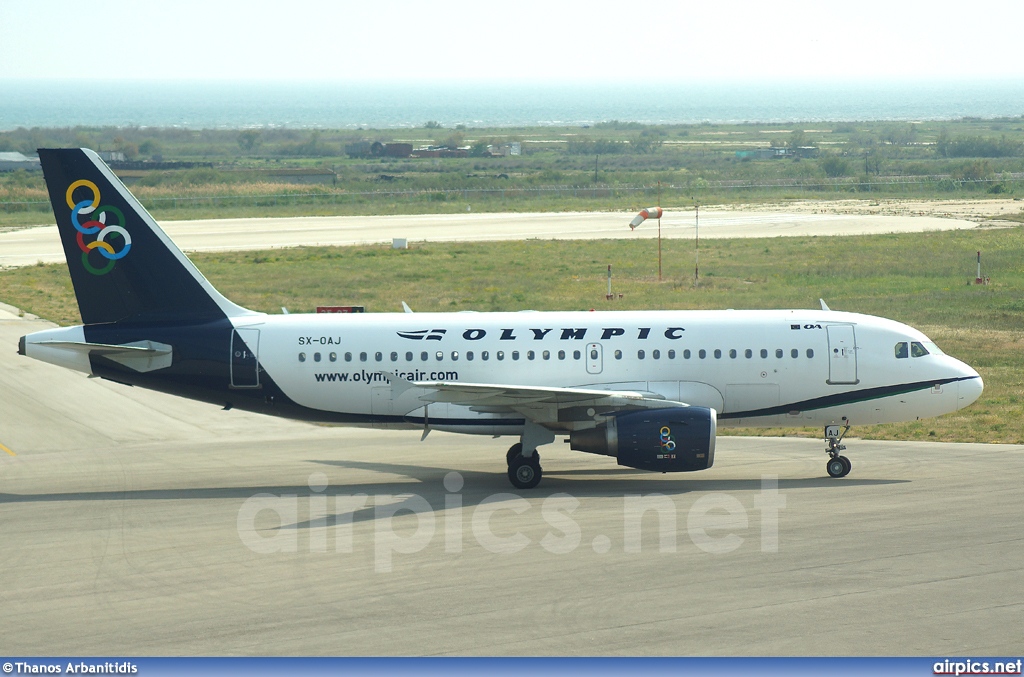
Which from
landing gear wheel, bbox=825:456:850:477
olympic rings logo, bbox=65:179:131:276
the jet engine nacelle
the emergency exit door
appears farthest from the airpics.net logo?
olympic rings logo, bbox=65:179:131:276

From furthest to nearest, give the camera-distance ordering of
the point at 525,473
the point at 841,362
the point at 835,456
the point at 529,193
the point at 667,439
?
1. the point at 529,193
2. the point at 841,362
3. the point at 835,456
4. the point at 525,473
5. the point at 667,439

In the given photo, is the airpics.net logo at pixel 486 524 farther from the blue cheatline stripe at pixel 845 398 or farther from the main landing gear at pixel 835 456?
the blue cheatline stripe at pixel 845 398

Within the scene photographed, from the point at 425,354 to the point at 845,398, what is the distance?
1056cm

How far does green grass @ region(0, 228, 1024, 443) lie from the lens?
52781 millimetres

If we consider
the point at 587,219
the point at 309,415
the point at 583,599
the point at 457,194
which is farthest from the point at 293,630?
the point at 457,194

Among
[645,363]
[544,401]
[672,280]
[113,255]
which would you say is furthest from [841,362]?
[672,280]

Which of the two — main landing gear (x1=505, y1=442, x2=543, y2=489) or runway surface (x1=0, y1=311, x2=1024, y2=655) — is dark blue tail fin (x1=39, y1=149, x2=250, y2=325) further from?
main landing gear (x1=505, y1=442, x2=543, y2=489)

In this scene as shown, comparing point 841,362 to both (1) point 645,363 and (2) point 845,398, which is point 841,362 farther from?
(1) point 645,363

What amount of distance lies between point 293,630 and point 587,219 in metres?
82.7

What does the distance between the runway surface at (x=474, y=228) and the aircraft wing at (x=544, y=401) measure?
56476 millimetres

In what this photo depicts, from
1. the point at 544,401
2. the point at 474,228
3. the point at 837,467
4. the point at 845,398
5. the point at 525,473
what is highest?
the point at 544,401

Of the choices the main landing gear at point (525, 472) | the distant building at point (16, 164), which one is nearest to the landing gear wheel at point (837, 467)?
the main landing gear at point (525, 472)

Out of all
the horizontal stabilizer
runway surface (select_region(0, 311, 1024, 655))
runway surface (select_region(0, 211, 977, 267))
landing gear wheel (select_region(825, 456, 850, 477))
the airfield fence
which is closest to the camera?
runway surface (select_region(0, 311, 1024, 655))

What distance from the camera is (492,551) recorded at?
896 inches
